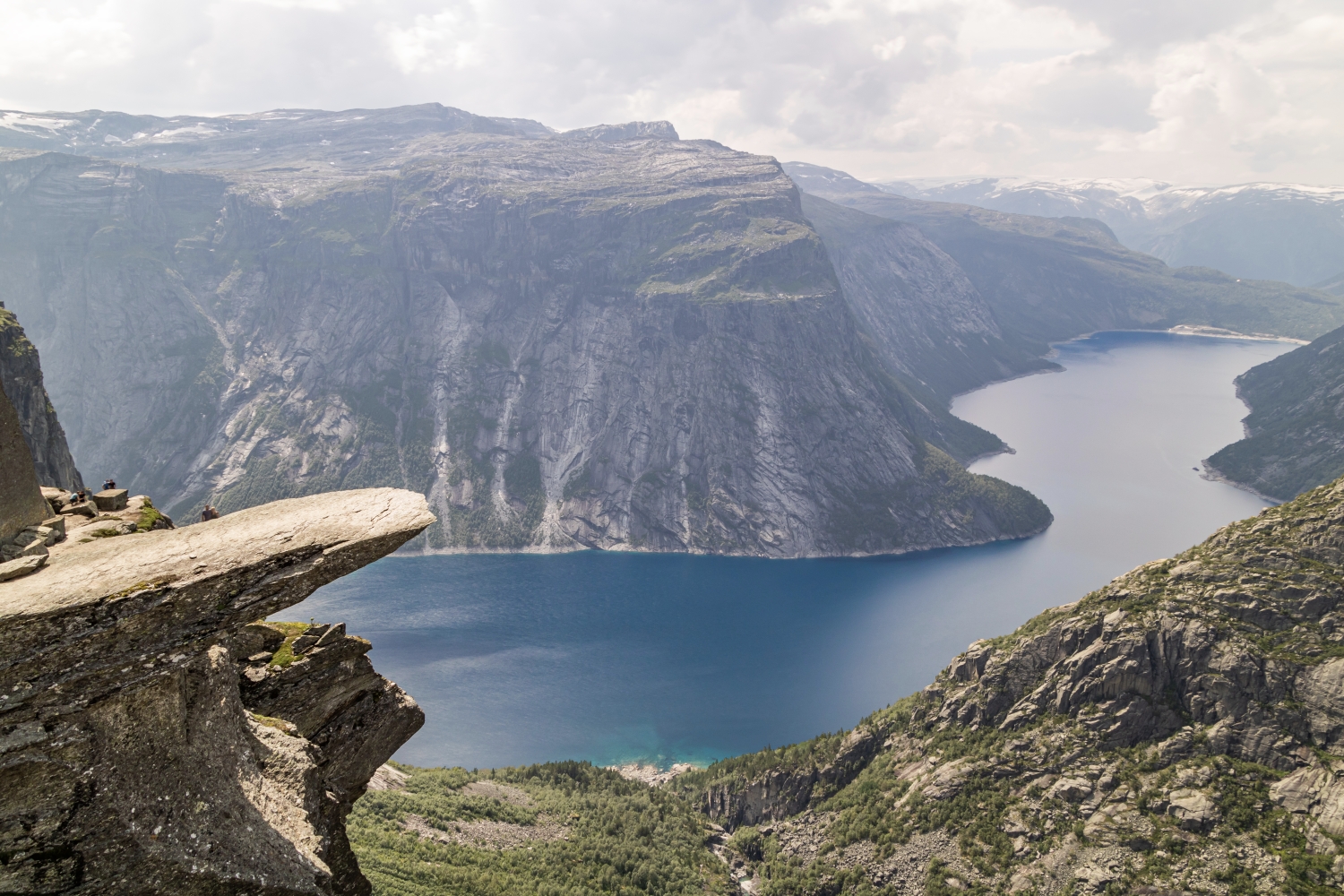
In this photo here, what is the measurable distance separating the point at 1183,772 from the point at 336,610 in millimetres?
158937

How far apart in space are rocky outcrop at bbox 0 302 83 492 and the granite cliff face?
235ft

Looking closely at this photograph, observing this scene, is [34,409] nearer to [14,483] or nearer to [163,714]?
[14,483]

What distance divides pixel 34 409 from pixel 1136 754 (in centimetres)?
9551

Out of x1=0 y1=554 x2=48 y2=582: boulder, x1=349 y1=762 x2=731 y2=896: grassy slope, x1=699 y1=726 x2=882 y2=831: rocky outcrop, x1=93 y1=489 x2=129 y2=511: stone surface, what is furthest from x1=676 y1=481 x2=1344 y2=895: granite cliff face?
x1=0 y1=554 x2=48 y2=582: boulder

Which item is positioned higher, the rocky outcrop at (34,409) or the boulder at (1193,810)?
the rocky outcrop at (34,409)

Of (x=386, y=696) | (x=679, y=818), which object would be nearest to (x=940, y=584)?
(x=679, y=818)

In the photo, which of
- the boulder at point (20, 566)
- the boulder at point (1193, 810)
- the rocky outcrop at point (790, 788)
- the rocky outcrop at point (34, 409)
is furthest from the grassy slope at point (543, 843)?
the boulder at point (20, 566)

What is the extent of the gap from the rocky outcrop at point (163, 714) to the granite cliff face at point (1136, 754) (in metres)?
58.1

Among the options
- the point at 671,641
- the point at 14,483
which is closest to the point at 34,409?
the point at 14,483

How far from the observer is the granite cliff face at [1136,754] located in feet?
166

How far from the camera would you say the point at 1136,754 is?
5891 cm

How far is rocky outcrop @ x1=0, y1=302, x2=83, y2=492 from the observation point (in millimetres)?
62312

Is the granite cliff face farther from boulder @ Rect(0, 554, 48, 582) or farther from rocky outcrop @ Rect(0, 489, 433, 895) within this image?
boulder @ Rect(0, 554, 48, 582)

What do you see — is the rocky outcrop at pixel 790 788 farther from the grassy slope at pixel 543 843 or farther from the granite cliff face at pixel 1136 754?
the grassy slope at pixel 543 843
